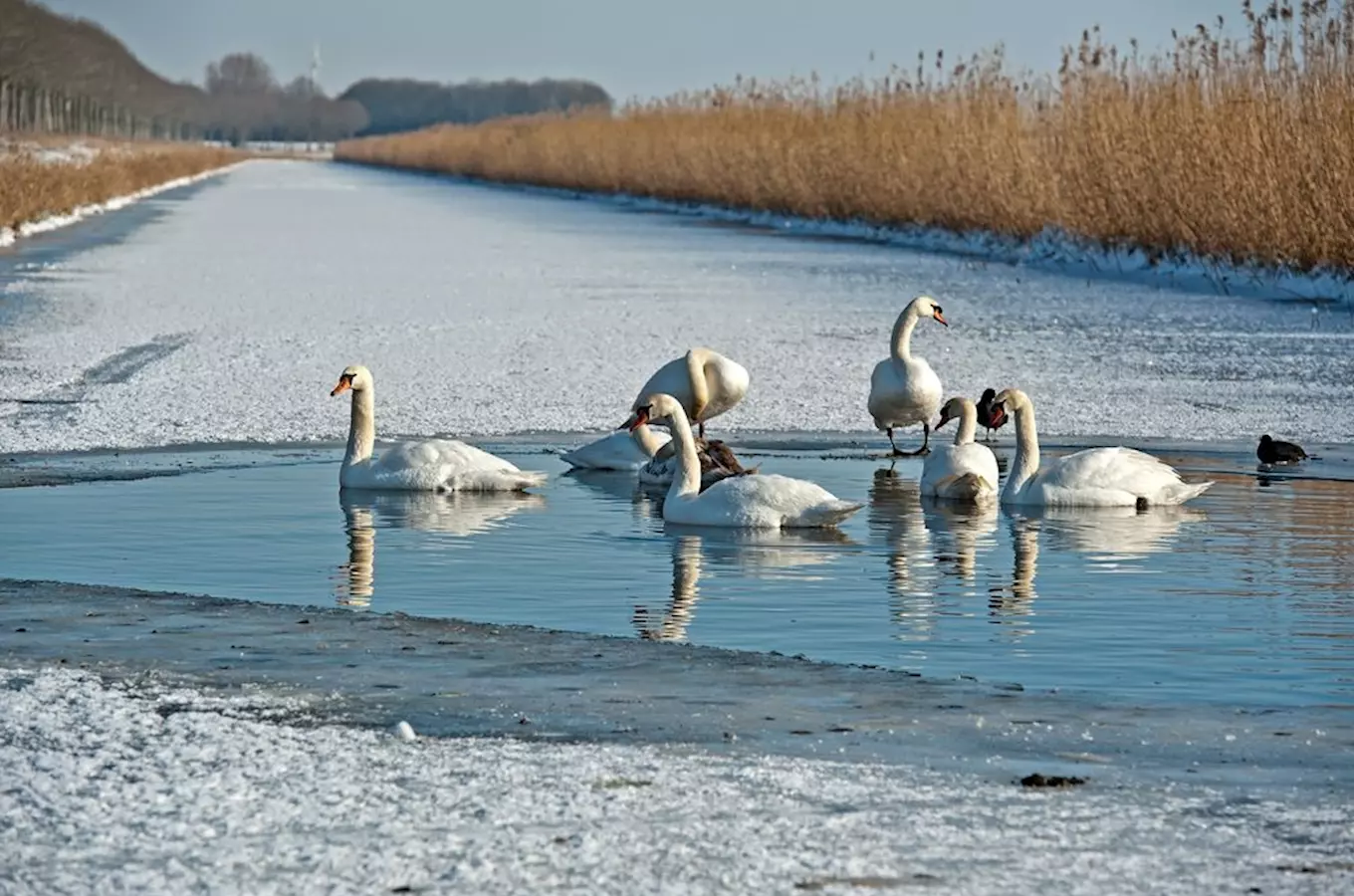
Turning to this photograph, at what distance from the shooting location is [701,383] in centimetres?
996

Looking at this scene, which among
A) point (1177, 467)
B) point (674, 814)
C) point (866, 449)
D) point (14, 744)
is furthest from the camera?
point (866, 449)

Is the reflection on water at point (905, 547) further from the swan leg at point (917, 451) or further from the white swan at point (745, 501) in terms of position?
the swan leg at point (917, 451)

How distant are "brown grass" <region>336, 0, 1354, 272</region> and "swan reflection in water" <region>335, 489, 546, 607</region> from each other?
11.4 meters

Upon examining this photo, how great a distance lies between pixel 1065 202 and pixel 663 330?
9.93 meters

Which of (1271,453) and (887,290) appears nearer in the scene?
(1271,453)

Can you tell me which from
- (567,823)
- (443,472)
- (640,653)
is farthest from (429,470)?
(567,823)

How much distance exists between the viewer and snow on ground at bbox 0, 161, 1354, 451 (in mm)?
11242

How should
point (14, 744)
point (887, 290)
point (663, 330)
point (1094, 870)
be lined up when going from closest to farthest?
1. point (1094, 870)
2. point (14, 744)
3. point (663, 330)
4. point (887, 290)

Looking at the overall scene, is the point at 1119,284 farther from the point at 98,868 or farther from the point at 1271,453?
the point at 98,868

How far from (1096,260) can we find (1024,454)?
15306 mm

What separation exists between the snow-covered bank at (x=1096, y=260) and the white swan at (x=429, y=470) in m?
10.9

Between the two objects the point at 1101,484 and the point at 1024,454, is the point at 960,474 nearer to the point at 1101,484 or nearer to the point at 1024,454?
the point at 1024,454

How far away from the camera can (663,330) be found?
1633cm

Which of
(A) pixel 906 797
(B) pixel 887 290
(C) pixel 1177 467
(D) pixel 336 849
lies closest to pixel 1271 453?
(C) pixel 1177 467
